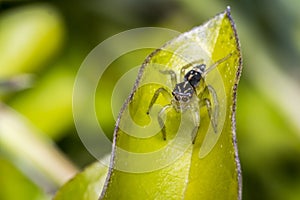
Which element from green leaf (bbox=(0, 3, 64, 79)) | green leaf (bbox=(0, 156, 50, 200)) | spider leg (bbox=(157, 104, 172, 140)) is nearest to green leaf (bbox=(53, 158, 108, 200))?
spider leg (bbox=(157, 104, 172, 140))

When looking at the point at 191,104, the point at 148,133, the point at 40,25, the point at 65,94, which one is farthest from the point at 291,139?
the point at 148,133

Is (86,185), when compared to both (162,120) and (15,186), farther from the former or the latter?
(15,186)

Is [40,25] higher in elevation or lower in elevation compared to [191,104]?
higher

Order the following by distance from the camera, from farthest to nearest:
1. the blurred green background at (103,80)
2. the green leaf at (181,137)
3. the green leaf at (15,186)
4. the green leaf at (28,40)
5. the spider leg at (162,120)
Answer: the green leaf at (28,40)
the blurred green background at (103,80)
the green leaf at (15,186)
the spider leg at (162,120)
the green leaf at (181,137)

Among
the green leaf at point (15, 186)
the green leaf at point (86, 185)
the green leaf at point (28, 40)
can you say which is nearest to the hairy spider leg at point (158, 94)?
the green leaf at point (86, 185)

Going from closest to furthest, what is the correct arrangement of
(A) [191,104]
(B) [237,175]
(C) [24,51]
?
(B) [237,175] → (A) [191,104] → (C) [24,51]

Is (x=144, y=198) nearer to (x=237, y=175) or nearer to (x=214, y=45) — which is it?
(x=237, y=175)

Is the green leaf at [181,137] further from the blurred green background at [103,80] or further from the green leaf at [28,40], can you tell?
the green leaf at [28,40]

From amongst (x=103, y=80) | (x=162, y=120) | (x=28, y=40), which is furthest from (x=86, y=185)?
(x=103, y=80)
